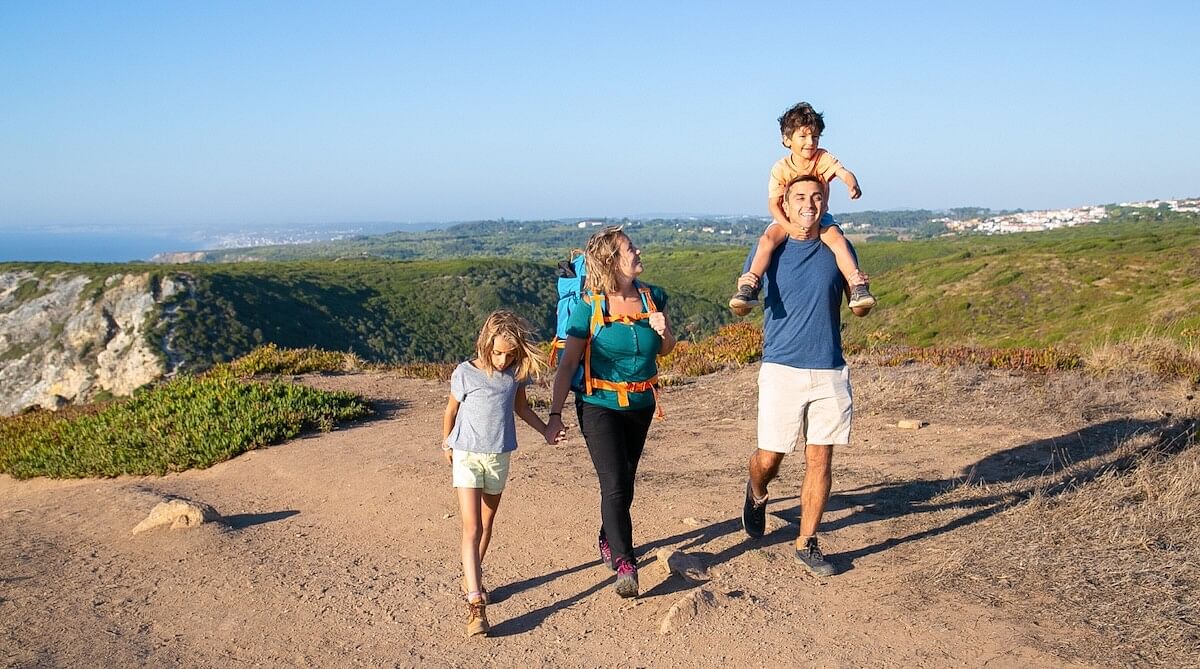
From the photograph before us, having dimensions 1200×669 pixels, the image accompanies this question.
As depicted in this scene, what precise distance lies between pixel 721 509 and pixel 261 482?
3942 millimetres

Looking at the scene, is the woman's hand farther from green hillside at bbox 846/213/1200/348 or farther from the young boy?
green hillside at bbox 846/213/1200/348

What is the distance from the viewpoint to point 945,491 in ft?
21.2

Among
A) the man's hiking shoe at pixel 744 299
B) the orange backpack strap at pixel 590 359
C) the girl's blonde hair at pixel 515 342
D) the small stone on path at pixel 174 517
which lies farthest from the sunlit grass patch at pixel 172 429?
the man's hiking shoe at pixel 744 299

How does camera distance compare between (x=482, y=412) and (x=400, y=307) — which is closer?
(x=482, y=412)

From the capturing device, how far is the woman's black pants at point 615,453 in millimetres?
4578

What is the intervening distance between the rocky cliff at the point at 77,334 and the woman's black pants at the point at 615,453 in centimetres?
3212

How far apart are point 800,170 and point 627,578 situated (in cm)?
230

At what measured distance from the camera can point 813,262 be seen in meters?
4.84

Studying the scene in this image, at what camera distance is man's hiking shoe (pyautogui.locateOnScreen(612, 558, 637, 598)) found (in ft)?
15.4

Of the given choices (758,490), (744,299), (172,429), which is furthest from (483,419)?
(172,429)

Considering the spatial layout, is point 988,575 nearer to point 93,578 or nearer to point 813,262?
point 813,262

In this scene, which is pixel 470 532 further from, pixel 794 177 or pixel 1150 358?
pixel 1150 358

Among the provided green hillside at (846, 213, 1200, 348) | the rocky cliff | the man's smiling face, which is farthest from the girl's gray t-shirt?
the rocky cliff

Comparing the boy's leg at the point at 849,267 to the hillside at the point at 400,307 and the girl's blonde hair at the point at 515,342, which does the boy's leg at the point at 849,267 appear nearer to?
the girl's blonde hair at the point at 515,342
